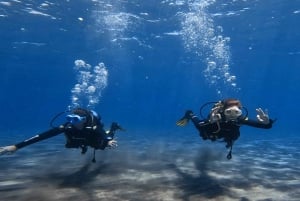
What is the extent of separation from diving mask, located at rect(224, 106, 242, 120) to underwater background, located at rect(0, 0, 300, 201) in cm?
181

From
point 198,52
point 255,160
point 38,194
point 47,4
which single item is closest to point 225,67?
point 198,52

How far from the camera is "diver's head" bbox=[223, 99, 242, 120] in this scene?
820 cm

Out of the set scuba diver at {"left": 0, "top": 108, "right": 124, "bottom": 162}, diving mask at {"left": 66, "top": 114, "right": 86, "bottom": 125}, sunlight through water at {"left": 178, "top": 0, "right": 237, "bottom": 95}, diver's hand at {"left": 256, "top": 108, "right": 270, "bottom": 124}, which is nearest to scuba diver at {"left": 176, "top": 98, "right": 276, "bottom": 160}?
diver's hand at {"left": 256, "top": 108, "right": 270, "bottom": 124}

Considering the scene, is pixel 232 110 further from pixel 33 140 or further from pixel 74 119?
pixel 33 140

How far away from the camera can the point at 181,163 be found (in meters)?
12.1

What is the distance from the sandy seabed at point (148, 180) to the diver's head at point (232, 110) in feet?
5.99

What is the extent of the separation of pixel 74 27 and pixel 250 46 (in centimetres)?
2141

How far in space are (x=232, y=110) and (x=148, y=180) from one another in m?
2.98

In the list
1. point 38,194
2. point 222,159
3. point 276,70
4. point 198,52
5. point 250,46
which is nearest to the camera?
point 38,194

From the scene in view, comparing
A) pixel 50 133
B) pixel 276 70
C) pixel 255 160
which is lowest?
pixel 255 160

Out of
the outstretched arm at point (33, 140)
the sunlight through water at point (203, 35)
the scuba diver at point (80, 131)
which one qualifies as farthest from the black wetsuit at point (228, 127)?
the sunlight through water at point (203, 35)

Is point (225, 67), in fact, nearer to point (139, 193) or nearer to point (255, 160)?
point (255, 160)

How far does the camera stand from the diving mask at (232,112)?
8188 mm

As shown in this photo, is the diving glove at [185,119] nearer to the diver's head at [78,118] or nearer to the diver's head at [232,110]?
the diver's head at [232,110]
